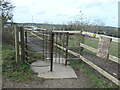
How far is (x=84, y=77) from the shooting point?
10.9 ft

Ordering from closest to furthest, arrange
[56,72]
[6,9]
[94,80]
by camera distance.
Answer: [94,80] < [56,72] < [6,9]

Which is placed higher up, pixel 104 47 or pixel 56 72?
pixel 104 47

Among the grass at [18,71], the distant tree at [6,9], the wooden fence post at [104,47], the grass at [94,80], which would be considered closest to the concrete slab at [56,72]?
the grass at [18,71]

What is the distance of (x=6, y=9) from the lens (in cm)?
A: 855

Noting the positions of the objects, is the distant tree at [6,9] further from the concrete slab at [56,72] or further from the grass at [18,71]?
the concrete slab at [56,72]

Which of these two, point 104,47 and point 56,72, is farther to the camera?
point 56,72

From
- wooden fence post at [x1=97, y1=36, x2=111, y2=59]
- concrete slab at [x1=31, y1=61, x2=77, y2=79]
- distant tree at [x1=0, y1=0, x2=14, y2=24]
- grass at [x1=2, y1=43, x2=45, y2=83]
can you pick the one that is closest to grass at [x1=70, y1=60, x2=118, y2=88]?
concrete slab at [x1=31, y1=61, x2=77, y2=79]

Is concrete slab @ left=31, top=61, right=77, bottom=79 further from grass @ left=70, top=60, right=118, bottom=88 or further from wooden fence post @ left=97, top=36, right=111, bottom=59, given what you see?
wooden fence post @ left=97, top=36, right=111, bottom=59

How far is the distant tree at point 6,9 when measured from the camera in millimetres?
8094

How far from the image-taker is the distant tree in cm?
A: 809

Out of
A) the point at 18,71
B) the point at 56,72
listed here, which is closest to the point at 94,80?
the point at 56,72

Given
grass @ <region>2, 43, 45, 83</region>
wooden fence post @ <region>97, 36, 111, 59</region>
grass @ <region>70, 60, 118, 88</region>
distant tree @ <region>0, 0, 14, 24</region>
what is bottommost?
grass @ <region>70, 60, 118, 88</region>

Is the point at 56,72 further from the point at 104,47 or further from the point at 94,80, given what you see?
the point at 104,47

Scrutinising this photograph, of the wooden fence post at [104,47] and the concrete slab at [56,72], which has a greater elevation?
the wooden fence post at [104,47]
